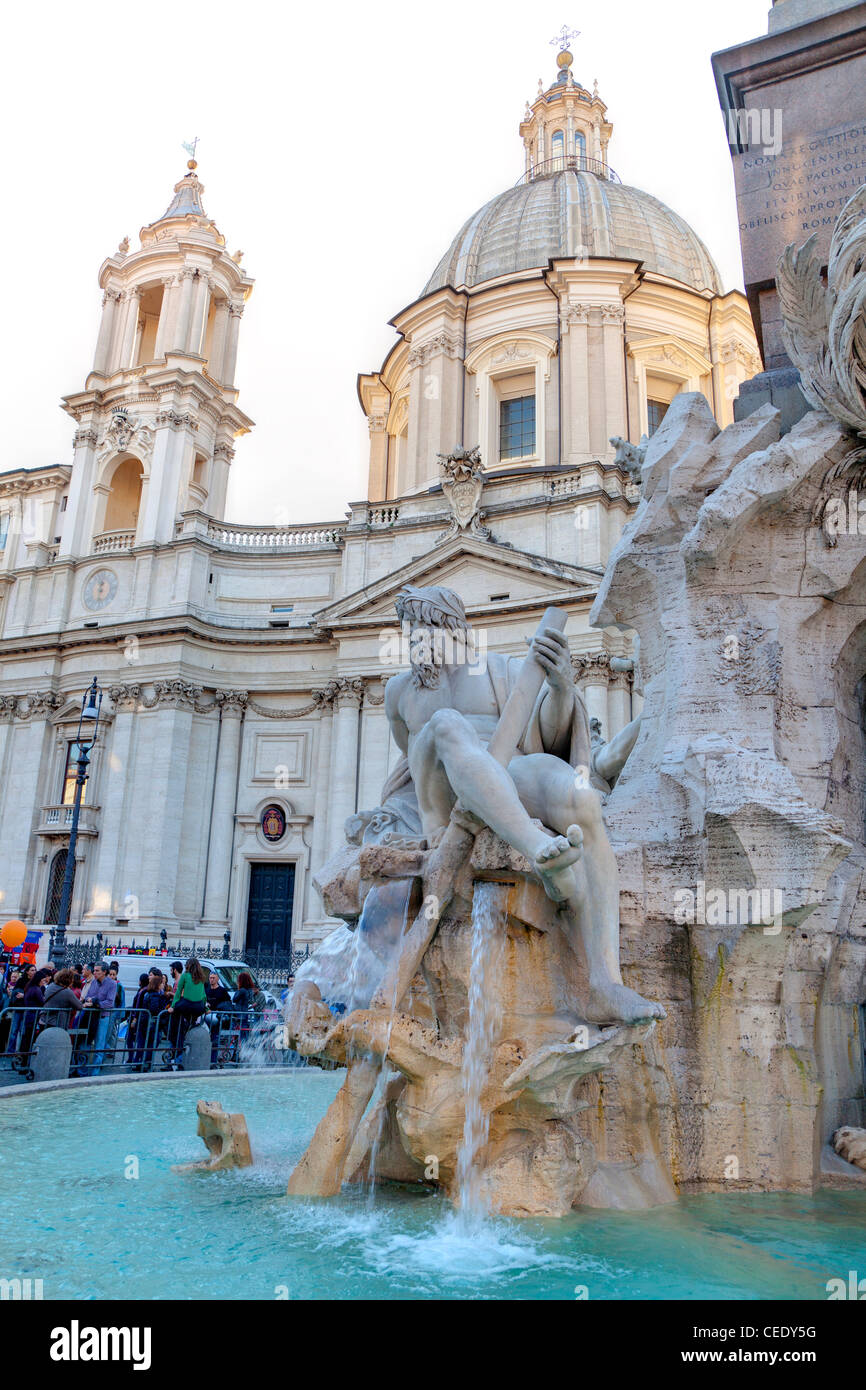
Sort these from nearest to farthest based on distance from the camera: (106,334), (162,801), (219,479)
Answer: (162,801)
(219,479)
(106,334)

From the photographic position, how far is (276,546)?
34.5 meters

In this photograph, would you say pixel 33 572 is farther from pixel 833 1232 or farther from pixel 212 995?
pixel 833 1232

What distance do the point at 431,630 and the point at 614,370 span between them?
31530 mm

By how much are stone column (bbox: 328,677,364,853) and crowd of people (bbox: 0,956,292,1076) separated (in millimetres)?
17534

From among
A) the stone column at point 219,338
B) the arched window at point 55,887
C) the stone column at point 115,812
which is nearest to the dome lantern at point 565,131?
the stone column at point 219,338

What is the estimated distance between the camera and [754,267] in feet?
20.8

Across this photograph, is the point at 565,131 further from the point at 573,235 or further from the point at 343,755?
the point at 343,755

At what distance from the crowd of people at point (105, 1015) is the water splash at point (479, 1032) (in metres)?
5.45

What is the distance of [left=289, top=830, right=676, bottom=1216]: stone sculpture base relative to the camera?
3.73 metres

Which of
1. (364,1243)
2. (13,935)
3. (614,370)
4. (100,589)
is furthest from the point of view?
(100,589)

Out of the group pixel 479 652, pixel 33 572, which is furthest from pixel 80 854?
pixel 479 652

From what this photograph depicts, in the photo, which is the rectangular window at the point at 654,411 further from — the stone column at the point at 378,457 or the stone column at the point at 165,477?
the stone column at the point at 165,477

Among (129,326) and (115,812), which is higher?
(129,326)

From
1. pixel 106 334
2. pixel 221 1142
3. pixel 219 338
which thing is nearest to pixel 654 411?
pixel 219 338
